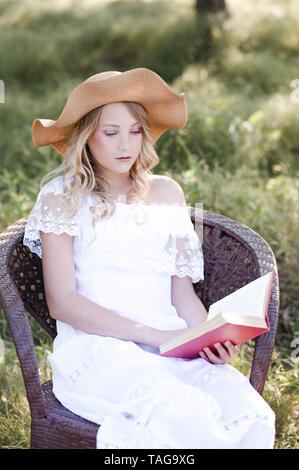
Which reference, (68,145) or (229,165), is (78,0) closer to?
(229,165)

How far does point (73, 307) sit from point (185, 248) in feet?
1.86

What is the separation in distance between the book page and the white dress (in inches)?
8.3

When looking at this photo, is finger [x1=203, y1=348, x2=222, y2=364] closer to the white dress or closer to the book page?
the white dress

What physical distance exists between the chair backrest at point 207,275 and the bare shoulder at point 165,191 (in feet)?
0.42

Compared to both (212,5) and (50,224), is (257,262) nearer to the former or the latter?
(50,224)

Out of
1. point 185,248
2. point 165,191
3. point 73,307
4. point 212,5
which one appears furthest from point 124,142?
point 212,5

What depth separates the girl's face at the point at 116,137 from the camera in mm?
2223

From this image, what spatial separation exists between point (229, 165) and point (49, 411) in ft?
10.1

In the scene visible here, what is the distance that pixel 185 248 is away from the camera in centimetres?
243

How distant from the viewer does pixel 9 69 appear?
7938 mm

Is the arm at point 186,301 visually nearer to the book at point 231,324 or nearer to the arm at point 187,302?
the arm at point 187,302

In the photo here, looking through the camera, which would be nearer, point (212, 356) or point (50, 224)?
point (212, 356)

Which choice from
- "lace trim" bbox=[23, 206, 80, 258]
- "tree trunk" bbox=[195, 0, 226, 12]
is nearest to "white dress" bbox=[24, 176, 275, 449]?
"lace trim" bbox=[23, 206, 80, 258]

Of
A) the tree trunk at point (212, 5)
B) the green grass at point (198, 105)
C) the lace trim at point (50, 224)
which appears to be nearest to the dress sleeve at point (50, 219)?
the lace trim at point (50, 224)
